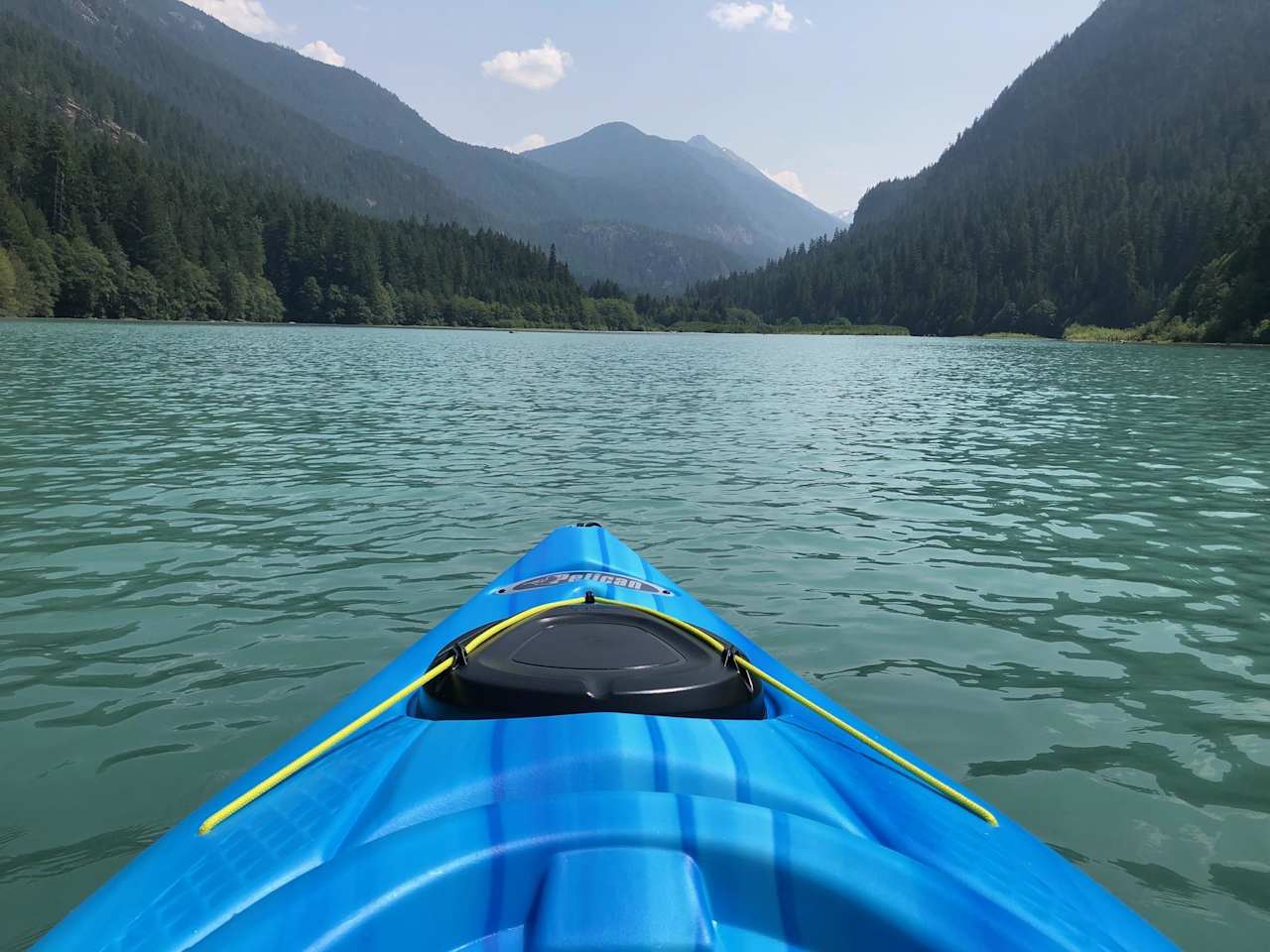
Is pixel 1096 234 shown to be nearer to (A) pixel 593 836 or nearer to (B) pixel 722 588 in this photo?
(B) pixel 722 588

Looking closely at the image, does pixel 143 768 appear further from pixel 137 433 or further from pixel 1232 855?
pixel 137 433

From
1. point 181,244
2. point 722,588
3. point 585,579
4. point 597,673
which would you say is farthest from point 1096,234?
point 597,673

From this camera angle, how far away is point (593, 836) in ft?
6.40

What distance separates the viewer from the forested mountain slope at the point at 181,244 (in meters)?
83.5

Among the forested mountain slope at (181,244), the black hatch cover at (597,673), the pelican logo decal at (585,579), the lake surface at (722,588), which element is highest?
the forested mountain slope at (181,244)

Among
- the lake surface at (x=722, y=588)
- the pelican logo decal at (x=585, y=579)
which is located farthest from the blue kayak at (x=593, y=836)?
the lake surface at (x=722, y=588)

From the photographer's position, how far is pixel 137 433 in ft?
50.6

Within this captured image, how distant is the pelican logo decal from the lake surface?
1.57 meters

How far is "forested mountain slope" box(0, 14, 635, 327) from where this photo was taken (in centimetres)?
8350

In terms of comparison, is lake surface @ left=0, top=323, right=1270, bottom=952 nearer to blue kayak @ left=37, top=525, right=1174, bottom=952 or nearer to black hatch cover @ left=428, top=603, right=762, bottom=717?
blue kayak @ left=37, top=525, right=1174, bottom=952

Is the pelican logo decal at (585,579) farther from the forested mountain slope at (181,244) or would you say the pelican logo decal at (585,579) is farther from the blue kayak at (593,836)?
the forested mountain slope at (181,244)

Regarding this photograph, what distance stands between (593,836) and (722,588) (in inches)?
229

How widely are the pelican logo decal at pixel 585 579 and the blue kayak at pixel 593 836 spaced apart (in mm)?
1066

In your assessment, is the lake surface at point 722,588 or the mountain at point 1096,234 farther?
the mountain at point 1096,234
